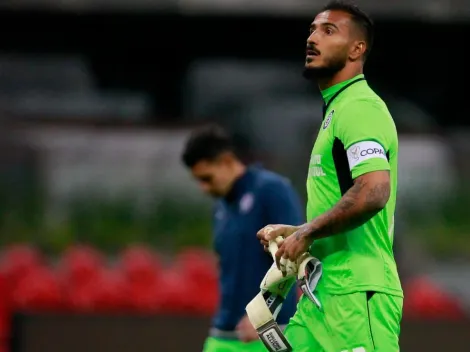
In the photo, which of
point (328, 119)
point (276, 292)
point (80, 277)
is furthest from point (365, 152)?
point (80, 277)

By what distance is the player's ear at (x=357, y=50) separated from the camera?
4348mm

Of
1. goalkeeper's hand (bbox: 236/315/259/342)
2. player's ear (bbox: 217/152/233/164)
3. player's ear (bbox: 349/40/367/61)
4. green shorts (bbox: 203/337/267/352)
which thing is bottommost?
green shorts (bbox: 203/337/267/352)

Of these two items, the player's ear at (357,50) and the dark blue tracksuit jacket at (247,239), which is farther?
the dark blue tracksuit jacket at (247,239)

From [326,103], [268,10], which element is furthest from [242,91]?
[326,103]

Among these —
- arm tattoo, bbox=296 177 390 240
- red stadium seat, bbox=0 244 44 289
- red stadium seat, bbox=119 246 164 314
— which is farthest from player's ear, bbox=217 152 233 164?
red stadium seat, bbox=0 244 44 289

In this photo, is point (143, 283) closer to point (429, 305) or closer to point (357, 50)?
point (429, 305)

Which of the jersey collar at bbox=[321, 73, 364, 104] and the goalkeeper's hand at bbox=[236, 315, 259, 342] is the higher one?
the jersey collar at bbox=[321, 73, 364, 104]

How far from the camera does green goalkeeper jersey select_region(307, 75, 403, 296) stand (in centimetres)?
412

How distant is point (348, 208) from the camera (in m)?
4.04

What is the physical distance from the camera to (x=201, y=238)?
36.9 ft

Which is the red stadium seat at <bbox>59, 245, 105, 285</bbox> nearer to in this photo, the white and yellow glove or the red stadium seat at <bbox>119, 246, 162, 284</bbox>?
the red stadium seat at <bbox>119, 246, 162, 284</bbox>

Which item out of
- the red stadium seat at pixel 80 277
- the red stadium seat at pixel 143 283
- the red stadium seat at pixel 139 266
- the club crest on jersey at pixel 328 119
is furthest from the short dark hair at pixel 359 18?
the red stadium seat at pixel 139 266

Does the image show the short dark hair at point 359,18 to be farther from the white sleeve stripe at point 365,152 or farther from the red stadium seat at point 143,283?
the red stadium seat at point 143,283

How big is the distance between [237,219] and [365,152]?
2.21m
